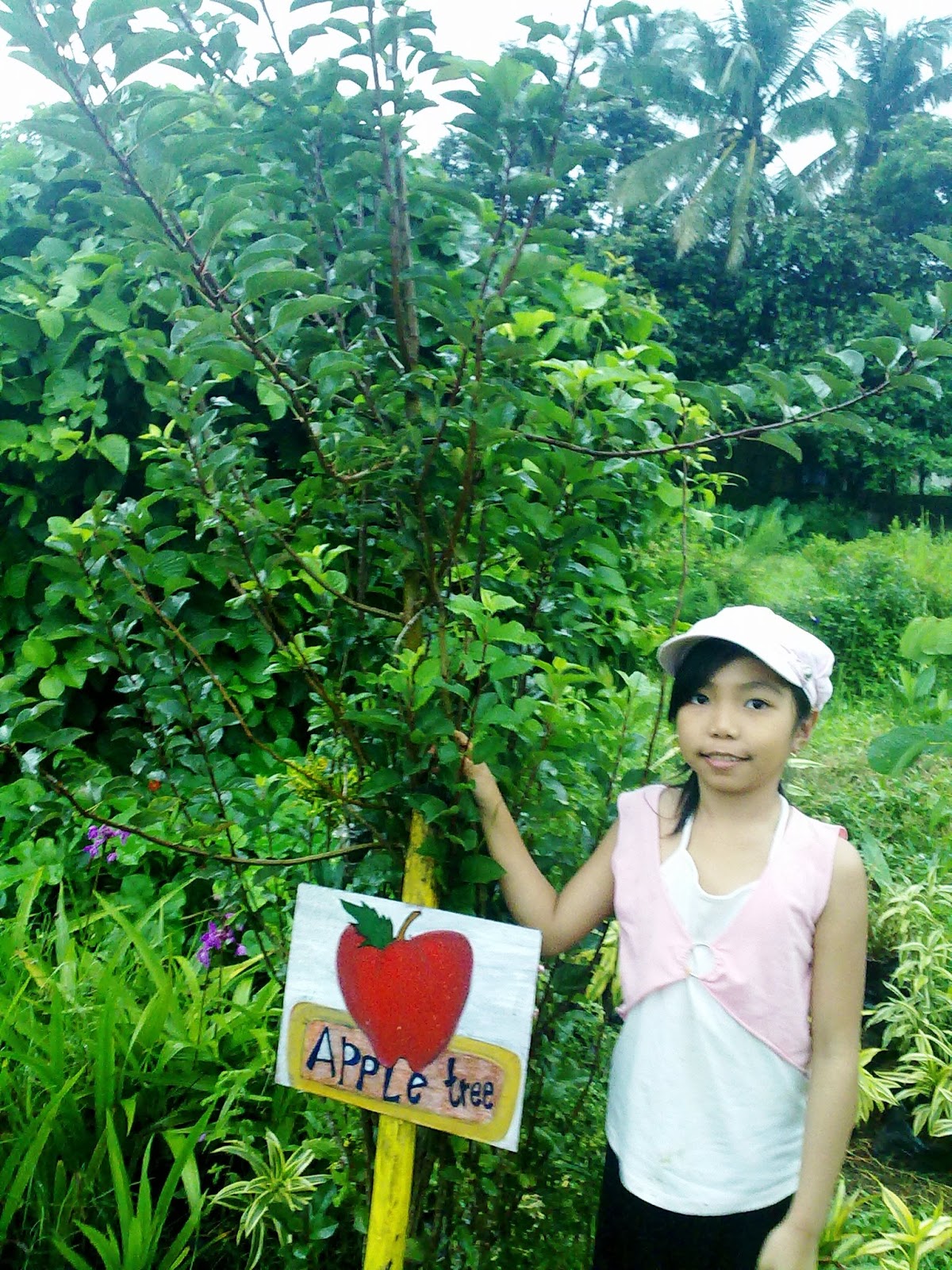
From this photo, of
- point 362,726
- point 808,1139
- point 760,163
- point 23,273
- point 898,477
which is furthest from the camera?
point 760,163

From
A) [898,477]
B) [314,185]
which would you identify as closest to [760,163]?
[898,477]

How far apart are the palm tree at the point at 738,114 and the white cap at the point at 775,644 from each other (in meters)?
17.1

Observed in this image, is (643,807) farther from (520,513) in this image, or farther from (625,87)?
(625,87)

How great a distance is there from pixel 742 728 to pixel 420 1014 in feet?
1.45

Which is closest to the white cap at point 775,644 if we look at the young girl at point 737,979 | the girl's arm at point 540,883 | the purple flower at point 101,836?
the young girl at point 737,979

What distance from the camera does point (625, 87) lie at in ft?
3.45

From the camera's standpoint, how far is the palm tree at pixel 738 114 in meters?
17.0

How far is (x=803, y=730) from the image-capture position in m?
1.06

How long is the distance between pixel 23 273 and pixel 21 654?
1.00m

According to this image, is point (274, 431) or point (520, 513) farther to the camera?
point (274, 431)

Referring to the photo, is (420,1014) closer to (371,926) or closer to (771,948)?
(371,926)

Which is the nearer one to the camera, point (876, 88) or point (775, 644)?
point (775, 644)

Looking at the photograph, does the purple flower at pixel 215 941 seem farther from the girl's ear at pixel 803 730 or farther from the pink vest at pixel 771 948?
the girl's ear at pixel 803 730

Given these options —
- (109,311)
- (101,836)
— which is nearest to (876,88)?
(109,311)
